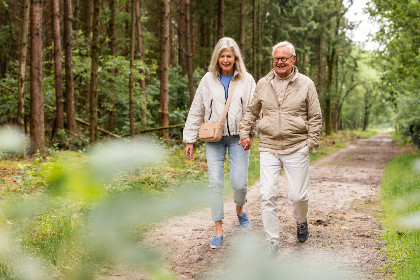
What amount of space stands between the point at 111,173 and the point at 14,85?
51.2ft

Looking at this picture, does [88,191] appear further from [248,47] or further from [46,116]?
[248,47]

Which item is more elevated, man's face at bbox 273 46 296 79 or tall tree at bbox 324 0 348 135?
tall tree at bbox 324 0 348 135

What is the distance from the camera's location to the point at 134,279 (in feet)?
4.38

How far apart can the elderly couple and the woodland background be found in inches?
206

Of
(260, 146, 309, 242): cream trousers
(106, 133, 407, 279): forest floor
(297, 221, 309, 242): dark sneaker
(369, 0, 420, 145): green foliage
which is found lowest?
(106, 133, 407, 279): forest floor

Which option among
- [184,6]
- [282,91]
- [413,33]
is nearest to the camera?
[282,91]

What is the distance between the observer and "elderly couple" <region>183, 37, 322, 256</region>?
4.30m

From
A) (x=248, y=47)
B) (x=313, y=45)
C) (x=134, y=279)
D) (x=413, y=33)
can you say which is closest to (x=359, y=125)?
(x=313, y=45)

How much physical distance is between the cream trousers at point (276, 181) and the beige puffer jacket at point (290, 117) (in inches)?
4.4

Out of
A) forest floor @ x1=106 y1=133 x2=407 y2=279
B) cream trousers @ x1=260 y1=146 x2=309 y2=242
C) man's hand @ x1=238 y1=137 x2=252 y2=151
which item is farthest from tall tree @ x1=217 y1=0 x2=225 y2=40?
cream trousers @ x1=260 y1=146 x2=309 y2=242

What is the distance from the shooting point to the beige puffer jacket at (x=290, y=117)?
4285 mm

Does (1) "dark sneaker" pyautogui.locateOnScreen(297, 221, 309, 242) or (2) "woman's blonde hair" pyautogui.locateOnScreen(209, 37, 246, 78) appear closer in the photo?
(2) "woman's blonde hair" pyautogui.locateOnScreen(209, 37, 246, 78)

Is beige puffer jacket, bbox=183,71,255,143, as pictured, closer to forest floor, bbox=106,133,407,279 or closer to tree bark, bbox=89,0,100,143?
forest floor, bbox=106,133,407,279

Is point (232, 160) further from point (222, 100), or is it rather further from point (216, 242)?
point (216, 242)
